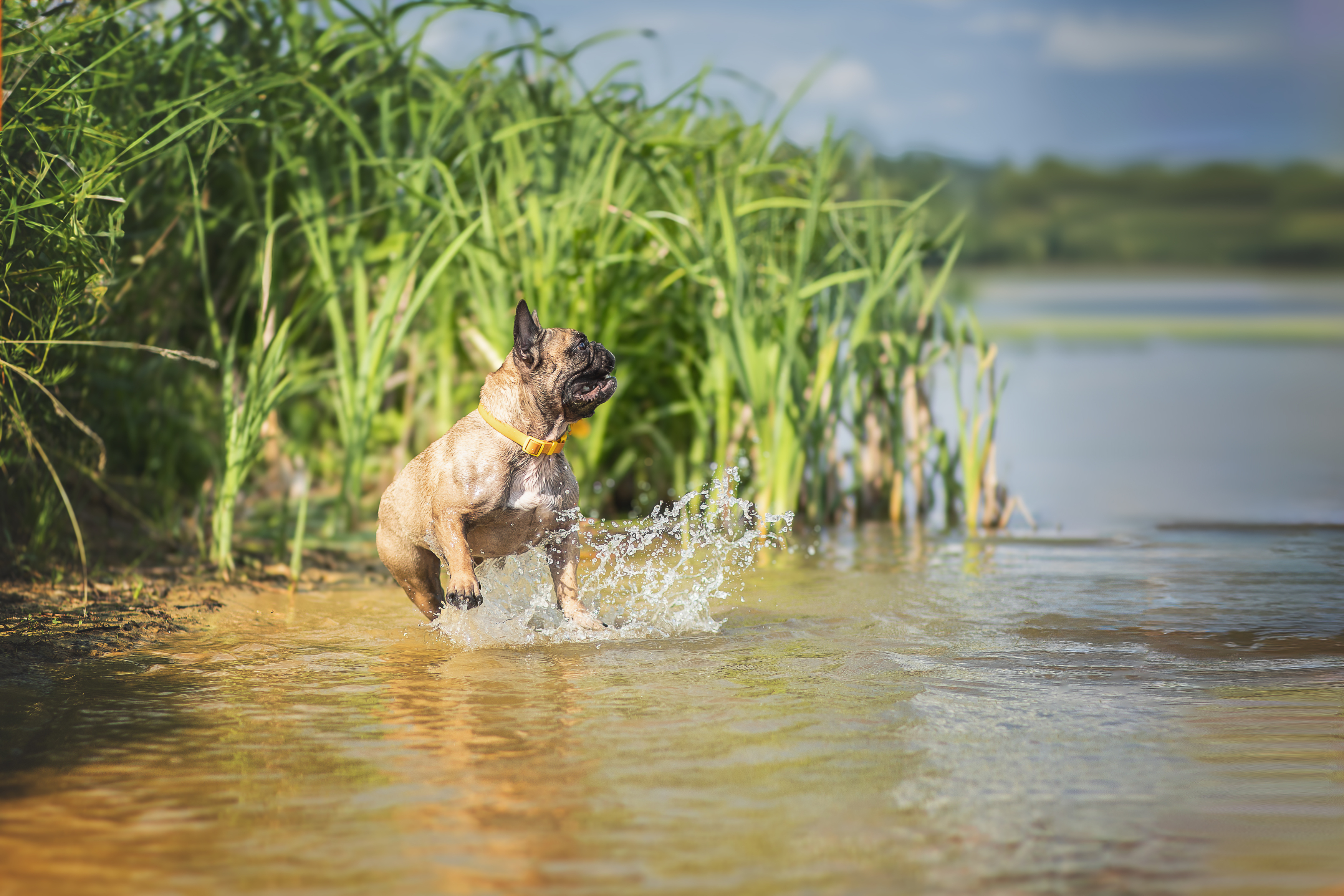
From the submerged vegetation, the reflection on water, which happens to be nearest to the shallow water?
the reflection on water

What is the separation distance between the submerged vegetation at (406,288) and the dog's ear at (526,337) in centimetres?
191

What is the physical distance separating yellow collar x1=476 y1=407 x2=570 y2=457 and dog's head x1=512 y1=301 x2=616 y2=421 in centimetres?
15

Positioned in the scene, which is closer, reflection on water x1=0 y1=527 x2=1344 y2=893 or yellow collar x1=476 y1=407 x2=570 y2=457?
reflection on water x1=0 y1=527 x2=1344 y2=893

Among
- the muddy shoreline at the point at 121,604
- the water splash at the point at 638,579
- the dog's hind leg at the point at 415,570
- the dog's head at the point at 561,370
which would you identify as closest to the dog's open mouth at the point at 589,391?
the dog's head at the point at 561,370

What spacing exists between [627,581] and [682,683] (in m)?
2.16

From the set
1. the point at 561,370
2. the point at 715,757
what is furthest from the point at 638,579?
the point at 715,757

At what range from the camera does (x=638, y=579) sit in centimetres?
701

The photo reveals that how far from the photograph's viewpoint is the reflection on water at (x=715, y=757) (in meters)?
3.08

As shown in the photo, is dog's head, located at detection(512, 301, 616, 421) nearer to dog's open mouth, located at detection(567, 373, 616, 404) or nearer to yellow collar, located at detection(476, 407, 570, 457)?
dog's open mouth, located at detection(567, 373, 616, 404)

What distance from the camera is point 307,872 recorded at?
3027mm

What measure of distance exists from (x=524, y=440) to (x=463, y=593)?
64 centimetres

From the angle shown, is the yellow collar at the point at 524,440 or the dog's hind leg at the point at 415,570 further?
the dog's hind leg at the point at 415,570

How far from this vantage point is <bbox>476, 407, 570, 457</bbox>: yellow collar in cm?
541

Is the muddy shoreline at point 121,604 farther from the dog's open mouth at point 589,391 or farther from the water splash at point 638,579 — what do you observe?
the dog's open mouth at point 589,391
